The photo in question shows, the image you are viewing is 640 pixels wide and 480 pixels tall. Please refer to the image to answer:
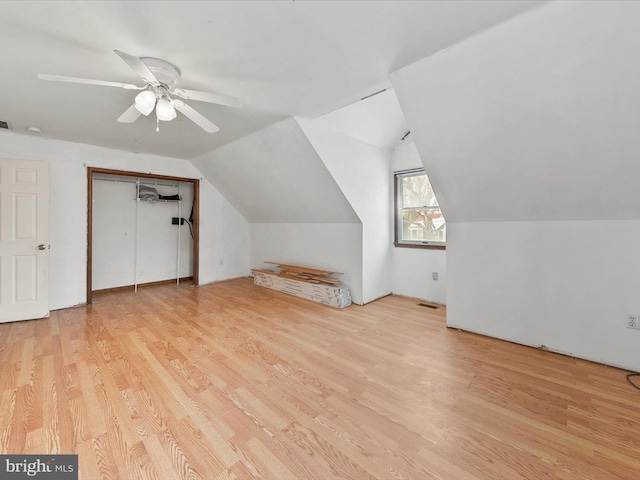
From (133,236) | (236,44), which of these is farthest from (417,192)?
(133,236)

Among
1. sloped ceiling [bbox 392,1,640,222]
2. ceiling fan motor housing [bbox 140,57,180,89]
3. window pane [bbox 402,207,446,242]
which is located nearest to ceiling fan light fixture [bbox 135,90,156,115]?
ceiling fan motor housing [bbox 140,57,180,89]

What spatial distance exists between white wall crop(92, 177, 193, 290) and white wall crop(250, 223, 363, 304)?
153 centimetres

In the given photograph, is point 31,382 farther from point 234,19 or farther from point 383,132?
point 383,132

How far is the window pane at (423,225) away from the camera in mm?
4160

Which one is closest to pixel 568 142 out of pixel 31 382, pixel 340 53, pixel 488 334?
pixel 340 53

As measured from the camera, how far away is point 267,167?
4156 millimetres

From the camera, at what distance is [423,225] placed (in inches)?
171

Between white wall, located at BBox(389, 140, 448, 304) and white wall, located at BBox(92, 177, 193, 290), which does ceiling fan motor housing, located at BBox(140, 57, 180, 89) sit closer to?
white wall, located at BBox(389, 140, 448, 304)

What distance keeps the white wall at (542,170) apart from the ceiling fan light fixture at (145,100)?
1.92 metres

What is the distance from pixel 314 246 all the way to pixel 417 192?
76.7 inches

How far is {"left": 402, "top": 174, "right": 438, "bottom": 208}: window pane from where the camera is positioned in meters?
4.23

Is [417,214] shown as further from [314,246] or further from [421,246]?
[314,246]

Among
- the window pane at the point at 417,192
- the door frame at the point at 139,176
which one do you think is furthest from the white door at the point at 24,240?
the window pane at the point at 417,192

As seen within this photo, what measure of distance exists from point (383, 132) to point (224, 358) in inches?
144
